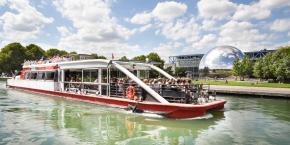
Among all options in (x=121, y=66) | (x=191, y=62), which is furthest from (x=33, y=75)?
(x=191, y=62)

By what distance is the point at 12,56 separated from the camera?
308 ft

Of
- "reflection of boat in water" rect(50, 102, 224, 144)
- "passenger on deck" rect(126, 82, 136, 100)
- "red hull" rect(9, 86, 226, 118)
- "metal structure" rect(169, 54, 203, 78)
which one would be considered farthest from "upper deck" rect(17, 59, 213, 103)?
"metal structure" rect(169, 54, 203, 78)

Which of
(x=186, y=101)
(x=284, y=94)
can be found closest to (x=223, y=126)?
(x=186, y=101)

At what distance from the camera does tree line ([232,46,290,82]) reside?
5447 centimetres

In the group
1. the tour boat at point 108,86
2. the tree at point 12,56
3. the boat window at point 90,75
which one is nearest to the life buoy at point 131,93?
the tour boat at point 108,86

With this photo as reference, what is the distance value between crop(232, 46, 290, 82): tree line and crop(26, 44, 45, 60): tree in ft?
208

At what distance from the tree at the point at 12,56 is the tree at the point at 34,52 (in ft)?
5.95

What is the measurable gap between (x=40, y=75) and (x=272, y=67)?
44.4 metres

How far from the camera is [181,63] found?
197 metres

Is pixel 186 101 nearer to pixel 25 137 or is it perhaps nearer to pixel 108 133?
pixel 108 133

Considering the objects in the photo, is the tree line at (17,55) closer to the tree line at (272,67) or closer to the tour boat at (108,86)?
the tree line at (272,67)

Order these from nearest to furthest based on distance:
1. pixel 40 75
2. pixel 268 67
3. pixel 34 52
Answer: pixel 40 75 < pixel 268 67 < pixel 34 52

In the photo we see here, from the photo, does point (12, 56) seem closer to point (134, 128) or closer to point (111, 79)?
point (111, 79)

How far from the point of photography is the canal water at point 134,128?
1294cm
